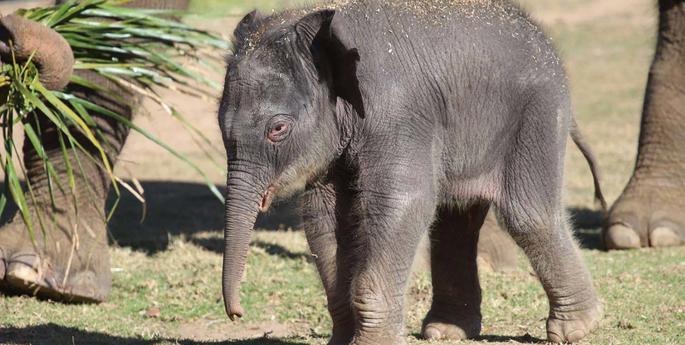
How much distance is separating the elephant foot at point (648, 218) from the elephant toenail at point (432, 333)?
7.83 ft

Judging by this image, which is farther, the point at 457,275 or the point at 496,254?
the point at 496,254

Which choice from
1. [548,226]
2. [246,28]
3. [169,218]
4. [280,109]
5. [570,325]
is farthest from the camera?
[169,218]

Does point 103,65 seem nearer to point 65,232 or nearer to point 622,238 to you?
point 65,232

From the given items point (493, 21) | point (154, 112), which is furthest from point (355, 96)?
point (154, 112)

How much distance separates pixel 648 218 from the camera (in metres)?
7.98

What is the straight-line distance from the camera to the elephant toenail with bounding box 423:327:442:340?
5.75m

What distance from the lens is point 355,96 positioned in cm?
482

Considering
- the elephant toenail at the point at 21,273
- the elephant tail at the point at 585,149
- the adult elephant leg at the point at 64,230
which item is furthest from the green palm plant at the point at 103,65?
the elephant tail at the point at 585,149

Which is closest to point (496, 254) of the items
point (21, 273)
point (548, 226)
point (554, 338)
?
point (554, 338)

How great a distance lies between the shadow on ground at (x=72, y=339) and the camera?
18.6 feet

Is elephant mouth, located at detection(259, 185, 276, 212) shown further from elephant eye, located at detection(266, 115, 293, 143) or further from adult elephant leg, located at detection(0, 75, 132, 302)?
adult elephant leg, located at detection(0, 75, 132, 302)

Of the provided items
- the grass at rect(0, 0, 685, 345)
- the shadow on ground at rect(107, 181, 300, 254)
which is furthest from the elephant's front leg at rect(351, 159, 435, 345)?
the shadow on ground at rect(107, 181, 300, 254)

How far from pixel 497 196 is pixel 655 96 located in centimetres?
331

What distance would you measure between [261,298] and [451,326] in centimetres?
137
